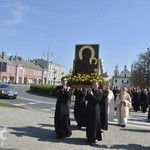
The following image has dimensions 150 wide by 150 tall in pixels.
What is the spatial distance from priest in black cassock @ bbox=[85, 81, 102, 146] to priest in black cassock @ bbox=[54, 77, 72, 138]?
75 centimetres

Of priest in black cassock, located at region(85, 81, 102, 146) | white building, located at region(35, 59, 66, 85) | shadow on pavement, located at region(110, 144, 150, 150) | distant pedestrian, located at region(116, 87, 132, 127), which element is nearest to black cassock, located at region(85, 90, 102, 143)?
priest in black cassock, located at region(85, 81, 102, 146)

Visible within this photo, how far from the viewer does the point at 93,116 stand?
10.6m

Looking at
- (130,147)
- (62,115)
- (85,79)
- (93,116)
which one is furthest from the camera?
(85,79)

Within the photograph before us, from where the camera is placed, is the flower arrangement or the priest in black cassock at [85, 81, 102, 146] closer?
the priest in black cassock at [85, 81, 102, 146]

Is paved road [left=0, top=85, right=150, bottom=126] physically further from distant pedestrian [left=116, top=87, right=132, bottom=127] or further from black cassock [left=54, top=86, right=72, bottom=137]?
black cassock [left=54, top=86, right=72, bottom=137]

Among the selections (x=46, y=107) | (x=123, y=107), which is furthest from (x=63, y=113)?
(x=46, y=107)

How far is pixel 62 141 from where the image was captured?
34.7 ft

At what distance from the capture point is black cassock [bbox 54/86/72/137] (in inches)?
434

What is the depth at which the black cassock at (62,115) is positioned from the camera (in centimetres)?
1102

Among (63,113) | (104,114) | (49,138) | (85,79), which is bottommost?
(49,138)

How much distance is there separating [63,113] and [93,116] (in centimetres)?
101

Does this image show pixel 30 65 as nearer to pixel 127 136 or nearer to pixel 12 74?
pixel 12 74

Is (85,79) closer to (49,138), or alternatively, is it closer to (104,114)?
(104,114)

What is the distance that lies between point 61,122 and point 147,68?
75.0 meters
